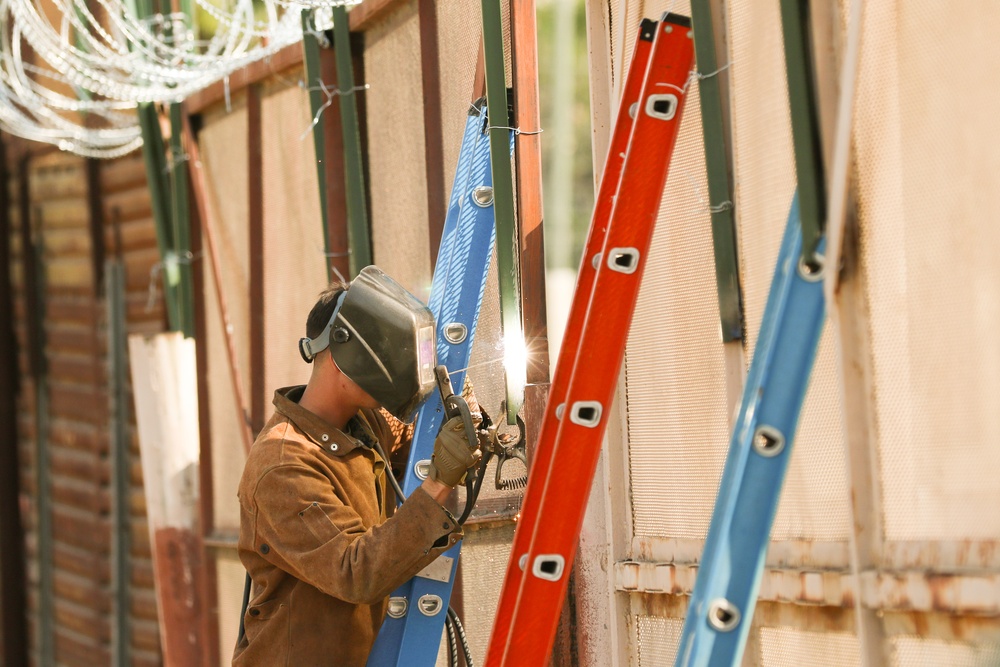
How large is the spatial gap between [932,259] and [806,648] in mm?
893

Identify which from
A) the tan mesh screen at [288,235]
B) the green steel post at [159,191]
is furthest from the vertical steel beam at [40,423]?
the tan mesh screen at [288,235]

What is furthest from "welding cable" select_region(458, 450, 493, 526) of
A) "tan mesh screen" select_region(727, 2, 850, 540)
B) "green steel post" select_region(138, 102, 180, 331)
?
"green steel post" select_region(138, 102, 180, 331)

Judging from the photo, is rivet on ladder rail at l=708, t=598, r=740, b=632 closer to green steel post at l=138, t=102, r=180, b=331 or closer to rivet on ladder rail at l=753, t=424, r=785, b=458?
rivet on ladder rail at l=753, t=424, r=785, b=458

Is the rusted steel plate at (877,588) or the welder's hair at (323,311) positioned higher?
the welder's hair at (323,311)

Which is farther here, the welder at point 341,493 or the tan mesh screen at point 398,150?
the tan mesh screen at point 398,150

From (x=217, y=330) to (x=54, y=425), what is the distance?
3.43 metres

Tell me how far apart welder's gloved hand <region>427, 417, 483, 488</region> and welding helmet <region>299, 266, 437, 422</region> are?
0.24m

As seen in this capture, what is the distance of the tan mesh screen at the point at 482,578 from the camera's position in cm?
367

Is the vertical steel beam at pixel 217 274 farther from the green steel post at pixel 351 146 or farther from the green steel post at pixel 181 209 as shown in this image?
the green steel post at pixel 351 146

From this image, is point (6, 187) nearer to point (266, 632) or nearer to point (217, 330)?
point (217, 330)

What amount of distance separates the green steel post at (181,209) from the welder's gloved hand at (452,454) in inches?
134

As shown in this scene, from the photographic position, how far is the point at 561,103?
22891mm

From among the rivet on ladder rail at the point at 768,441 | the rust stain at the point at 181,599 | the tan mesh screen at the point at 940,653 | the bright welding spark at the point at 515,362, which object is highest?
the bright welding spark at the point at 515,362

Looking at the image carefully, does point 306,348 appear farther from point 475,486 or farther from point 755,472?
point 755,472
